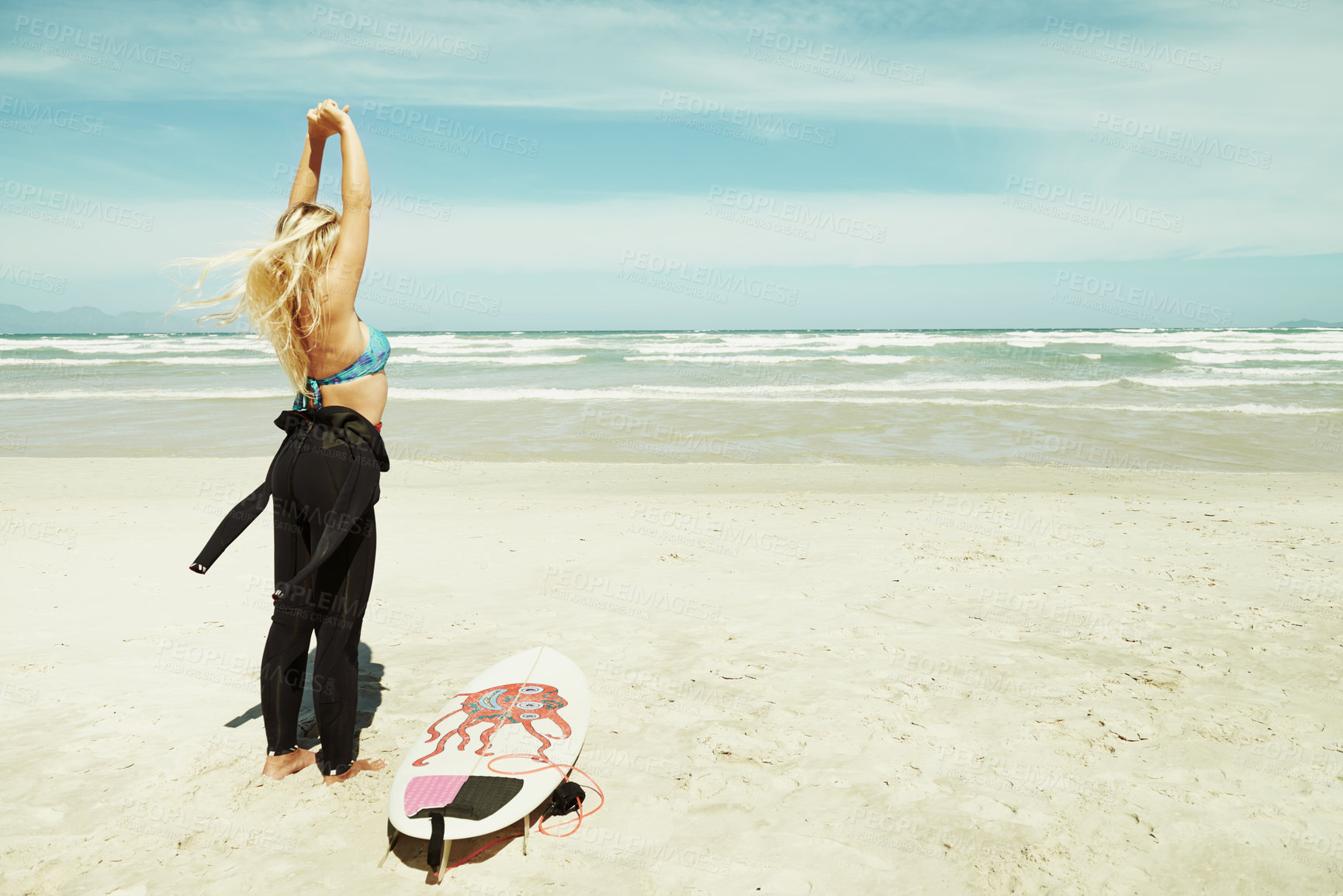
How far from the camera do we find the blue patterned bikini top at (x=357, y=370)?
2.86 metres

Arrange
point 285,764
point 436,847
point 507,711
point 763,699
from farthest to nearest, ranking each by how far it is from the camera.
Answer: point 763,699 → point 507,711 → point 285,764 → point 436,847

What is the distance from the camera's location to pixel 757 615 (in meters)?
5.29

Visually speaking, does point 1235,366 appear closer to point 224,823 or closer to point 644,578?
point 644,578

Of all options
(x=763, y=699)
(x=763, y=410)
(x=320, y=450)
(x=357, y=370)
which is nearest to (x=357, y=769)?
(x=320, y=450)

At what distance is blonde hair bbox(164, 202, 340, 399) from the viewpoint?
2.65 metres

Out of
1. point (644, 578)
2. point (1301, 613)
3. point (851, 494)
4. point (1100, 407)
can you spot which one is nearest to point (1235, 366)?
point (1100, 407)

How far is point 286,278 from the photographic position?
266 cm

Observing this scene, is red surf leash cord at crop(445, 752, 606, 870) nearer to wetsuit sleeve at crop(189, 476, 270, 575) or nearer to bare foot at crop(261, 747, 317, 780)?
bare foot at crop(261, 747, 317, 780)

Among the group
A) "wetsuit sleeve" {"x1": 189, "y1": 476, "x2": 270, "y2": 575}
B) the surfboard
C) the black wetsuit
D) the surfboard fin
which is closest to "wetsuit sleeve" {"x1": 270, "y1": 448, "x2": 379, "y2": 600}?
the black wetsuit

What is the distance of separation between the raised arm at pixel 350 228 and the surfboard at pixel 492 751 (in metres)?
1.80

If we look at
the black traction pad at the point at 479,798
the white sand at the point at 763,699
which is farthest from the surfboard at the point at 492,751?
the white sand at the point at 763,699

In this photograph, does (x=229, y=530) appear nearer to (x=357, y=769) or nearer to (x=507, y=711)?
(x=357, y=769)

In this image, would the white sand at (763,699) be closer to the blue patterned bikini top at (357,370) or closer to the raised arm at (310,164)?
the blue patterned bikini top at (357,370)

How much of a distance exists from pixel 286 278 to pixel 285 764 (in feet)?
6.62
